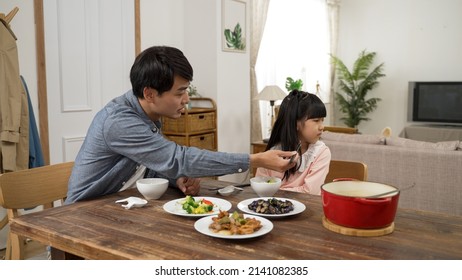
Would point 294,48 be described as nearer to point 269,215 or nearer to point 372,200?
point 269,215

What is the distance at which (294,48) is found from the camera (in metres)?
5.95

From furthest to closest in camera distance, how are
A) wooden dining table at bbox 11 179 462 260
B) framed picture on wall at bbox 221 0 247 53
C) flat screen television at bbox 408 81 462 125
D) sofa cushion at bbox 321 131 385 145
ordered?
flat screen television at bbox 408 81 462 125, framed picture on wall at bbox 221 0 247 53, sofa cushion at bbox 321 131 385 145, wooden dining table at bbox 11 179 462 260

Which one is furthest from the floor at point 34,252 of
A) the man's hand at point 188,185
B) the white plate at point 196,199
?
the white plate at point 196,199

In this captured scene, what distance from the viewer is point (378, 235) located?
108cm

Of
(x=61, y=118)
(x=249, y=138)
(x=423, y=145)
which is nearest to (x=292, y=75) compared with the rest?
(x=249, y=138)

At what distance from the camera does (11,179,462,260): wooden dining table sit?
98 centimetres

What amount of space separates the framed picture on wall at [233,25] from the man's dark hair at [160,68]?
2816mm

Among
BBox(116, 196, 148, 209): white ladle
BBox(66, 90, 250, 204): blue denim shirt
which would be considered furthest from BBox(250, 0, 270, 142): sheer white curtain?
BBox(116, 196, 148, 209): white ladle

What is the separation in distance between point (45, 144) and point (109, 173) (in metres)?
1.80

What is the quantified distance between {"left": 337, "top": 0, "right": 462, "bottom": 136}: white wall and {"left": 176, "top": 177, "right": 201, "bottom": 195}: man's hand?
5873 mm

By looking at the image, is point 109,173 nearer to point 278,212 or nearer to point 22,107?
point 278,212

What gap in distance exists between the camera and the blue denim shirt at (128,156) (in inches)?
56.1

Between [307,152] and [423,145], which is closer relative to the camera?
[307,152]

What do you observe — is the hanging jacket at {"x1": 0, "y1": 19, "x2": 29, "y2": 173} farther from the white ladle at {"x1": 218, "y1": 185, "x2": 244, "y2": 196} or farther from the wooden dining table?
the white ladle at {"x1": 218, "y1": 185, "x2": 244, "y2": 196}
